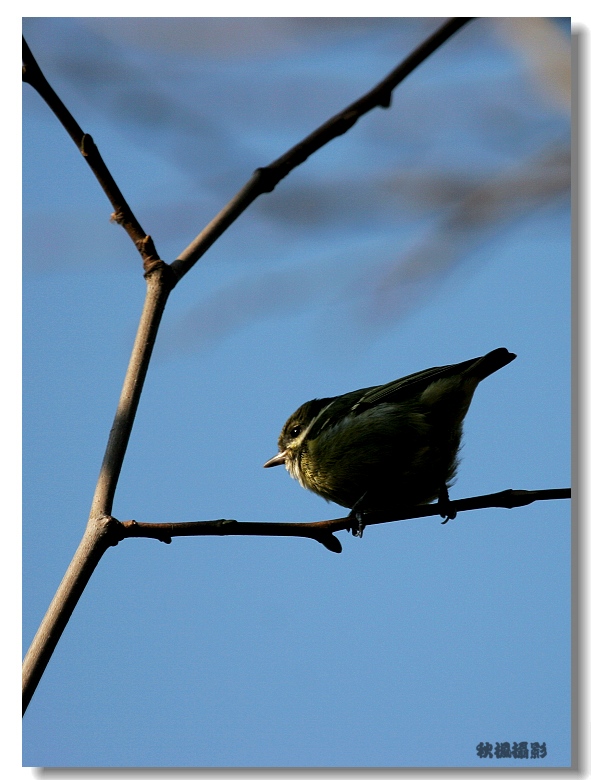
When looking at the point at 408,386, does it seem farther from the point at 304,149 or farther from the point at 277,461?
the point at 304,149

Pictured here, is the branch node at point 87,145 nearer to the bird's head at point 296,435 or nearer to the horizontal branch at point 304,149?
the horizontal branch at point 304,149

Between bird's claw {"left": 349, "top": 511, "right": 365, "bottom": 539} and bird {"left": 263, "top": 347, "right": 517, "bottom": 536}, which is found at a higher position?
bird {"left": 263, "top": 347, "right": 517, "bottom": 536}

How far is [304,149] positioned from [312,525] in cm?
82

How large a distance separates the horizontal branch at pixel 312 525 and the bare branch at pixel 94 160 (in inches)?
20.7

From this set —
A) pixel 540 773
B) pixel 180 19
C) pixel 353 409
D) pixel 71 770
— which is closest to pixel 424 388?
pixel 353 409

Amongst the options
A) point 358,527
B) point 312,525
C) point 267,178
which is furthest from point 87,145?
point 358,527

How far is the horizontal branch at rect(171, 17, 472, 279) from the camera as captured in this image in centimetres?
175

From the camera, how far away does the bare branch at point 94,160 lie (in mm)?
1645

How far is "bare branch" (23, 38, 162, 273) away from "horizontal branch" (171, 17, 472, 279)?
8cm

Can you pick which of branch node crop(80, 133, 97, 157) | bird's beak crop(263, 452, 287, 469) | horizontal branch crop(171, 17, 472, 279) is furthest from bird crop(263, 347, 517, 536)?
branch node crop(80, 133, 97, 157)

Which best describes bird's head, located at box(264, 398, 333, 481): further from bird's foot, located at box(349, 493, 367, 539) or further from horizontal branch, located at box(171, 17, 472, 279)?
horizontal branch, located at box(171, 17, 472, 279)

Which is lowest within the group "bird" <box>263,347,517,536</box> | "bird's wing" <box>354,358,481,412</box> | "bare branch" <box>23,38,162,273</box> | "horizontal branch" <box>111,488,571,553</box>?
"horizontal branch" <box>111,488,571,553</box>
